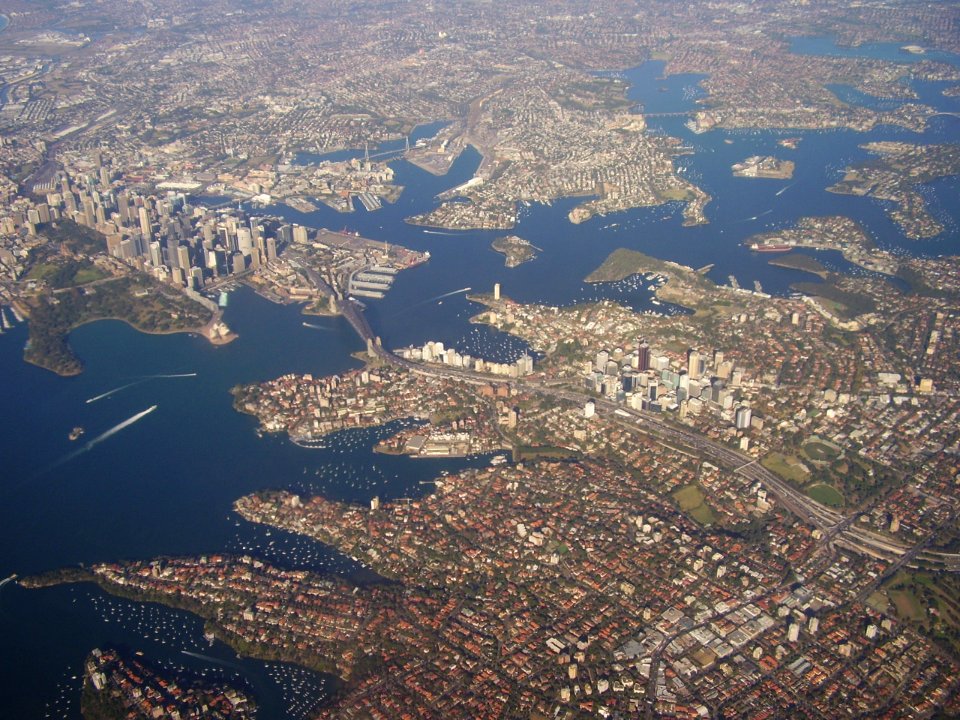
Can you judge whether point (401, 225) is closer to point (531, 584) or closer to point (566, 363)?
point (566, 363)

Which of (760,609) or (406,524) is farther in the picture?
(406,524)

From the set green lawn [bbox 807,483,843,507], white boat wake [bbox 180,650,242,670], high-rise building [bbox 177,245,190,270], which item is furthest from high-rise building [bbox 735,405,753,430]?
high-rise building [bbox 177,245,190,270]

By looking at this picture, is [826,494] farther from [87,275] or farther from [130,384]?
[87,275]

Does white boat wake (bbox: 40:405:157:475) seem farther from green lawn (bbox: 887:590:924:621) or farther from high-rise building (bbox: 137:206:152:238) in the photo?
green lawn (bbox: 887:590:924:621)

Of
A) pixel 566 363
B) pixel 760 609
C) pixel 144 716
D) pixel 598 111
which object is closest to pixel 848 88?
pixel 598 111

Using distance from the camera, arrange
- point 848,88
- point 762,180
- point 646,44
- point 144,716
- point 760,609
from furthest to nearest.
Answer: point 646,44, point 848,88, point 762,180, point 760,609, point 144,716

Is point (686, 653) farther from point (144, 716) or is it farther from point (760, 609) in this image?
point (144, 716)

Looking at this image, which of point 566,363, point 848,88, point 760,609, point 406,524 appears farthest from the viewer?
point 848,88

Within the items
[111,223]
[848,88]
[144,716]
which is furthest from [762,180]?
[144,716]
